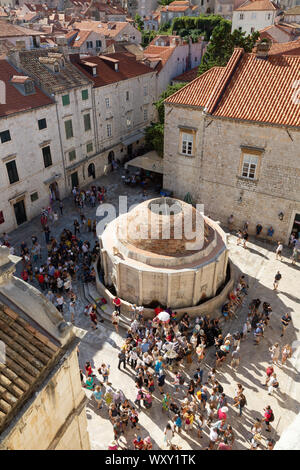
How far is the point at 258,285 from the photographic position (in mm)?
22516

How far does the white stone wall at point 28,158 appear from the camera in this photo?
25.8m

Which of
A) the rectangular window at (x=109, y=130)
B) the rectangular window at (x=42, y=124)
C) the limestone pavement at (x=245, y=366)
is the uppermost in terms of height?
the rectangular window at (x=42, y=124)

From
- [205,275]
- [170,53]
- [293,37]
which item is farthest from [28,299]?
[293,37]

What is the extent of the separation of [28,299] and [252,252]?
19.0 meters

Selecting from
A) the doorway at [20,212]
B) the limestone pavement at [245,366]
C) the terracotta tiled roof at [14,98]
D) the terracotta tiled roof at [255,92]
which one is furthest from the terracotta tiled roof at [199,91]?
the doorway at [20,212]

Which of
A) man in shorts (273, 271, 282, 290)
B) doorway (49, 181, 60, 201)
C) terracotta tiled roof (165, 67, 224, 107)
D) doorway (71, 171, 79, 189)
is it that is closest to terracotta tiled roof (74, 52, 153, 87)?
doorway (71, 171, 79, 189)

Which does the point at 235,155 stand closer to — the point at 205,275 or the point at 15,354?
the point at 205,275

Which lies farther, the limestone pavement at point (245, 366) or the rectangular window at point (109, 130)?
the rectangular window at point (109, 130)

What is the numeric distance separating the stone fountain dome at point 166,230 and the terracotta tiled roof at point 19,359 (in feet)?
34.8

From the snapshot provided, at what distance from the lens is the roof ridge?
25.6m

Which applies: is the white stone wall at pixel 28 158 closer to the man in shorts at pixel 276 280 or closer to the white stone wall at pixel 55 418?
the white stone wall at pixel 55 418

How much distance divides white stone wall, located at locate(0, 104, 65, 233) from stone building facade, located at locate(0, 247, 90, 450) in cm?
1768

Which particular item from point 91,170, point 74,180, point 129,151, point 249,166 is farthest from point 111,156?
point 249,166

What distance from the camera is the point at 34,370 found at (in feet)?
28.8
